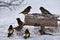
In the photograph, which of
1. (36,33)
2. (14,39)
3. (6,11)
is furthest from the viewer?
(6,11)

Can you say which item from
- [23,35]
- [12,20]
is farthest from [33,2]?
[23,35]

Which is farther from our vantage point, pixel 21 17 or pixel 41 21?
pixel 21 17

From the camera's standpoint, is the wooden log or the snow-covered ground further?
the wooden log

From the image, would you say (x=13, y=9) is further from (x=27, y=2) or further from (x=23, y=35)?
(x=23, y=35)

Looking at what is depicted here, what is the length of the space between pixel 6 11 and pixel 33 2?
512 millimetres

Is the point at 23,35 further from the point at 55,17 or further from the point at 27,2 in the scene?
the point at 27,2

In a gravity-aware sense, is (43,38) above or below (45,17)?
below

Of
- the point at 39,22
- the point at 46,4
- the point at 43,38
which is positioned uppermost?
the point at 46,4

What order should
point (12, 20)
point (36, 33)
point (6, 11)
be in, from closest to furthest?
point (36, 33)
point (12, 20)
point (6, 11)

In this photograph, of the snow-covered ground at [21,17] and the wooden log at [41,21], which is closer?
the snow-covered ground at [21,17]

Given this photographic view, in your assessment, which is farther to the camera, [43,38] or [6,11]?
[6,11]

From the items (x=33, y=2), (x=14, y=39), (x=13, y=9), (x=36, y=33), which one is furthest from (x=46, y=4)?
(x=14, y=39)

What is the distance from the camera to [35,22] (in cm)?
207

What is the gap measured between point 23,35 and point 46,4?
114cm
